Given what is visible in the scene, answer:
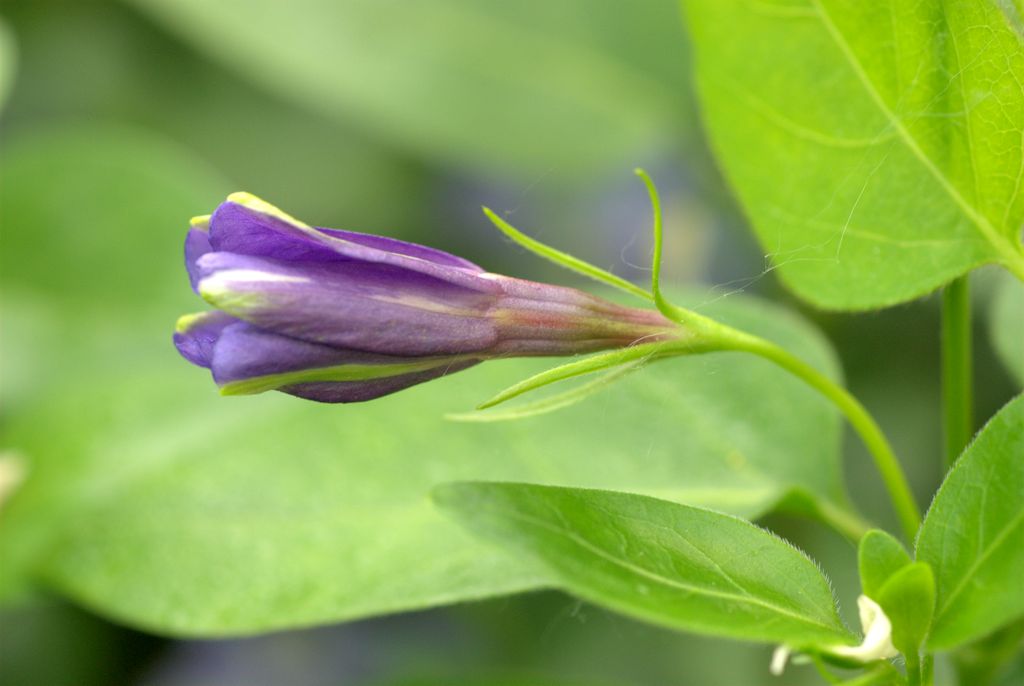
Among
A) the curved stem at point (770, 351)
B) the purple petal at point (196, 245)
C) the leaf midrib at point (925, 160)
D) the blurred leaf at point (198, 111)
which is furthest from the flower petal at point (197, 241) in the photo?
the blurred leaf at point (198, 111)

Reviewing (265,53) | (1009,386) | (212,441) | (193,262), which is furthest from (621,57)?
(193,262)

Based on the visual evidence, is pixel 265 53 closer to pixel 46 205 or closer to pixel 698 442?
pixel 46 205

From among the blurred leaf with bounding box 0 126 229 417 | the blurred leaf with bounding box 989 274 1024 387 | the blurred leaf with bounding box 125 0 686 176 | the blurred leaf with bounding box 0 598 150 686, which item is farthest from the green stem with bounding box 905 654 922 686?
the blurred leaf with bounding box 125 0 686 176

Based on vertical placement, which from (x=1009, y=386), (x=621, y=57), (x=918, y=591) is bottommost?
(x=1009, y=386)

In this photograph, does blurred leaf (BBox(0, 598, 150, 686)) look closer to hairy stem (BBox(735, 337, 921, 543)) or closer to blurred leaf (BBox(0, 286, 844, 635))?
blurred leaf (BBox(0, 286, 844, 635))

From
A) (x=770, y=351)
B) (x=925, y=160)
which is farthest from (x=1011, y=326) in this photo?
(x=770, y=351)

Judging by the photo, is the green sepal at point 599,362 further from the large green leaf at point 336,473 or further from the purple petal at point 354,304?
the large green leaf at point 336,473
